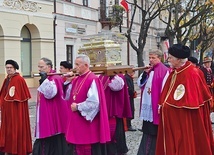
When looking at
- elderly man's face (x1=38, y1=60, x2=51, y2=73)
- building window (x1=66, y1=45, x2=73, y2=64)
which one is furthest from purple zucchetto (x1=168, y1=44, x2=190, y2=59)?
building window (x1=66, y1=45, x2=73, y2=64)

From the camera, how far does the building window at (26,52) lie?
22625 mm

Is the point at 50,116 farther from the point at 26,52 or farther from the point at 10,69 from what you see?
the point at 26,52

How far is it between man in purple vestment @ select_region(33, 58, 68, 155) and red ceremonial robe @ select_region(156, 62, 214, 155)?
200 cm

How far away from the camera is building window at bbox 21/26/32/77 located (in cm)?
2262

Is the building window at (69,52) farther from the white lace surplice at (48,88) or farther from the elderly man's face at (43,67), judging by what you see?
the white lace surplice at (48,88)

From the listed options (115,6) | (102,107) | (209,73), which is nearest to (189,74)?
(102,107)

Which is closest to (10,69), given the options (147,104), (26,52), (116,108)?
(116,108)

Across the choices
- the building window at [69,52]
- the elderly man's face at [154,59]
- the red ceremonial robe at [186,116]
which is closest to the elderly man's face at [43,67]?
the elderly man's face at [154,59]

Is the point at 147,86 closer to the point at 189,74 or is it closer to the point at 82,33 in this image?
the point at 189,74

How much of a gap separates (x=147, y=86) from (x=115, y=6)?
22.6m

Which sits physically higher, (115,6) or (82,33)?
(115,6)

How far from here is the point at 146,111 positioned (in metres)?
6.70

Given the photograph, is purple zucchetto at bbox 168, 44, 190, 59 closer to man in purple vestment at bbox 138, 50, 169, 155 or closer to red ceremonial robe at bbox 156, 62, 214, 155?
red ceremonial robe at bbox 156, 62, 214, 155

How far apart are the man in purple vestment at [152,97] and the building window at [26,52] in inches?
656
